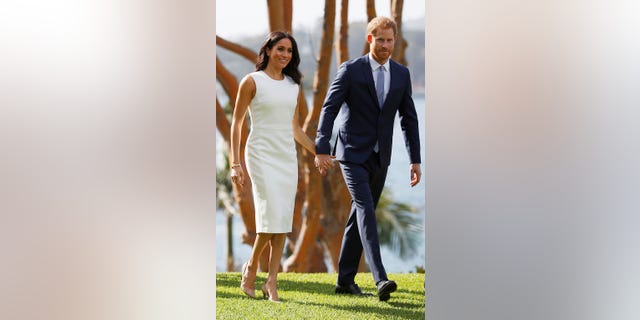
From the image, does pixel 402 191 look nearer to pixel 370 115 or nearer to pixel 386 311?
pixel 370 115

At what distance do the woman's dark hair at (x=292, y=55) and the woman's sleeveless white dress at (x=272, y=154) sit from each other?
0.10m

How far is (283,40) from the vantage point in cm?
503

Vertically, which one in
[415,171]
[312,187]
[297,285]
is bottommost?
[297,285]

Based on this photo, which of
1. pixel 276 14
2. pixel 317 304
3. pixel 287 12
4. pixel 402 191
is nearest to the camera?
pixel 317 304

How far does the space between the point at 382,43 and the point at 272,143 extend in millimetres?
831

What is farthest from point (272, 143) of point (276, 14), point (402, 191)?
point (402, 191)

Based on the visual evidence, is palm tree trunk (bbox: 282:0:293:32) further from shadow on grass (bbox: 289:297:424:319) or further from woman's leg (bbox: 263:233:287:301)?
shadow on grass (bbox: 289:297:424:319)

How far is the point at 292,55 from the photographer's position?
5.13m

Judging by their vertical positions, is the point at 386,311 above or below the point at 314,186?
below

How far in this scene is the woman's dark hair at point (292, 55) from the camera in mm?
5047

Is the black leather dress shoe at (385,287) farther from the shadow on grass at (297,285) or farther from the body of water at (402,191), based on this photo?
the body of water at (402,191)
